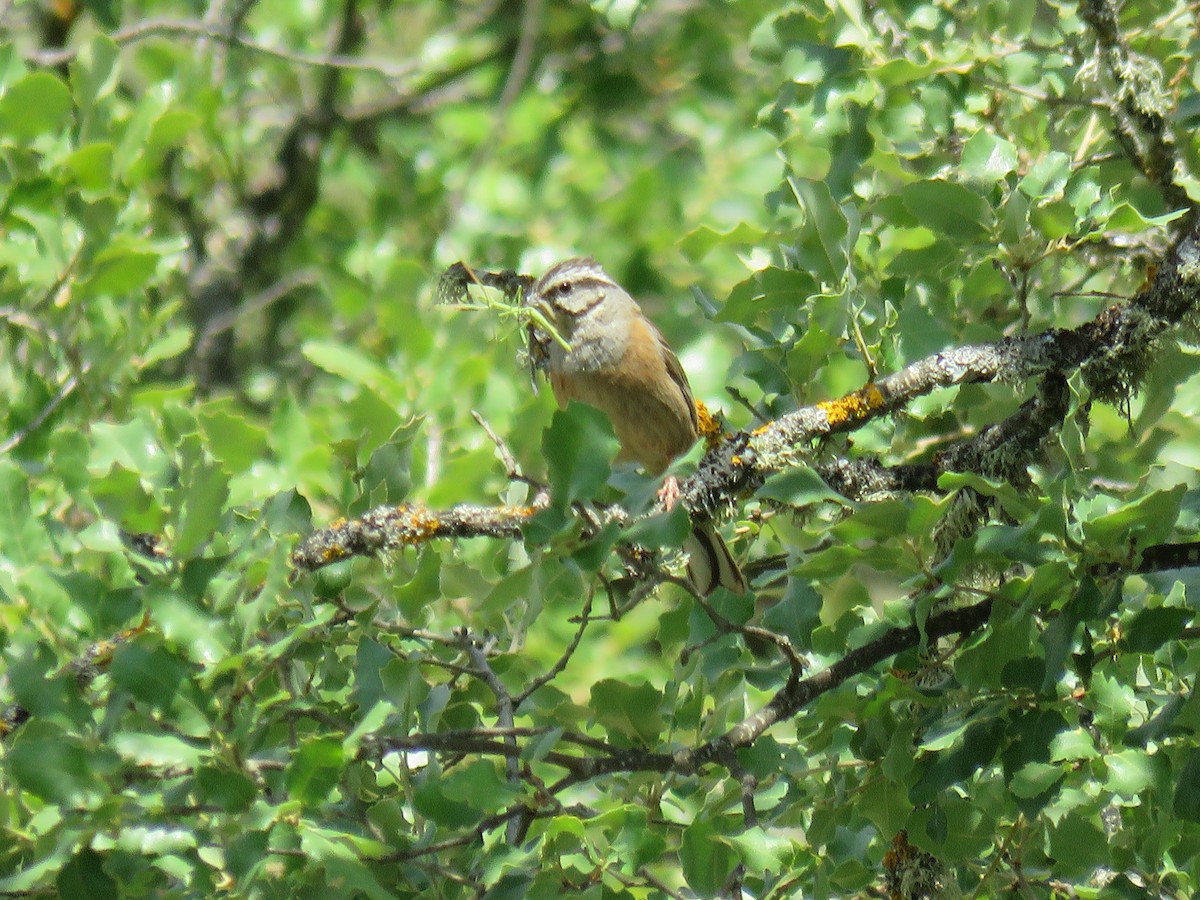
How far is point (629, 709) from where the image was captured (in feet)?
8.11

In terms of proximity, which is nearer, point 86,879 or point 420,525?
point 86,879

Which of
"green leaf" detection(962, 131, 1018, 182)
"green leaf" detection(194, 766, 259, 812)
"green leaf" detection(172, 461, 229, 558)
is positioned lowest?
"green leaf" detection(194, 766, 259, 812)

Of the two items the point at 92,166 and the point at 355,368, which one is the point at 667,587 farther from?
the point at 92,166

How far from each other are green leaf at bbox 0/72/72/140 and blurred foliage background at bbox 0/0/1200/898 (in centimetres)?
1

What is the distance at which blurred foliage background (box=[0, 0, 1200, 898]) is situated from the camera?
204 centimetres

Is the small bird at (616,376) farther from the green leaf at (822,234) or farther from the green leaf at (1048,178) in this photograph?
the green leaf at (1048,178)

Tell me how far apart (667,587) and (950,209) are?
1646 millimetres

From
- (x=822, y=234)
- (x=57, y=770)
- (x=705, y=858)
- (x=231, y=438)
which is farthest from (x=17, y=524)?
(x=822, y=234)

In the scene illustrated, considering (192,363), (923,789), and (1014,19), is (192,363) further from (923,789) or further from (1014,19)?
(923,789)

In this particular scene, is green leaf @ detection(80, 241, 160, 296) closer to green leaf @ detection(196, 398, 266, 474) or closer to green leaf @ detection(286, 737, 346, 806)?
green leaf @ detection(196, 398, 266, 474)

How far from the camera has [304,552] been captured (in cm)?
256

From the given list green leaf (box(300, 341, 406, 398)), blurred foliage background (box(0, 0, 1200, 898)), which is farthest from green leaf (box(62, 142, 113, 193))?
green leaf (box(300, 341, 406, 398))

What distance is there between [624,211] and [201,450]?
5282 mm

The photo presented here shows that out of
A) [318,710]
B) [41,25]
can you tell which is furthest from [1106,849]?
[41,25]
